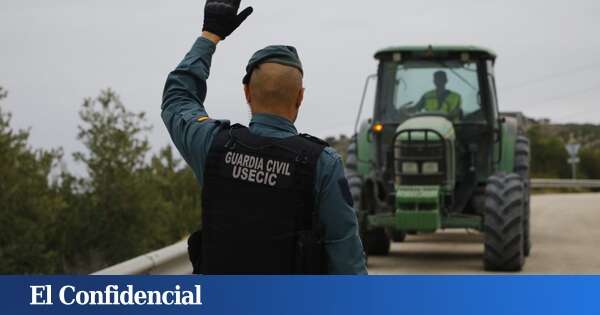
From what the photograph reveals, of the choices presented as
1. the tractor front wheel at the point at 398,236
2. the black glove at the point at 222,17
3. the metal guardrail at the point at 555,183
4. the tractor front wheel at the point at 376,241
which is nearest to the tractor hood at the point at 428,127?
the tractor front wheel at the point at 376,241

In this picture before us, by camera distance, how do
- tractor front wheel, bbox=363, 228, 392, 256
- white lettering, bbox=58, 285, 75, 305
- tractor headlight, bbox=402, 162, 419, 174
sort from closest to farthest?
white lettering, bbox=58, 285, 75, 305, tractor headlight, bbox=402, 162, 419, 174, tractor front wheel, bbox=363, 228, 392, 256

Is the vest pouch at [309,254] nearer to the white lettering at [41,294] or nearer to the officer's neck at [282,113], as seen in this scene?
the officer's neck at [282,113]

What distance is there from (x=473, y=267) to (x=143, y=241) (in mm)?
7497

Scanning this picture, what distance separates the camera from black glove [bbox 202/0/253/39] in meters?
4.82

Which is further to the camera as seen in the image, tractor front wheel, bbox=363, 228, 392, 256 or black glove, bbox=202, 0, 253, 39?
tractor front wheel, bbox=363, 228, 392, 256

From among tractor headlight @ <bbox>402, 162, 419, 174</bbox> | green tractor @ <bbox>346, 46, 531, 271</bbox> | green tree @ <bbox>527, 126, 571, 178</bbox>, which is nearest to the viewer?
green tractor @ <bbox>346, 46, 531, 271</bbox>

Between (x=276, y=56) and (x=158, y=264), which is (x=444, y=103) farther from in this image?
(x=276, y=56)

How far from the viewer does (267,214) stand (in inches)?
174

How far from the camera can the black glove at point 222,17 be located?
4.82 meters

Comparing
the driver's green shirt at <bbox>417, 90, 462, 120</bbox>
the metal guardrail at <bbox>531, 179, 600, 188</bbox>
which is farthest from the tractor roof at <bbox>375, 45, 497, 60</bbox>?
the metal guardrail at <bbox>531, 179, 600, 188</bbox>

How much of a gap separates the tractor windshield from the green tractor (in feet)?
0.04

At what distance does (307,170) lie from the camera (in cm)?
443

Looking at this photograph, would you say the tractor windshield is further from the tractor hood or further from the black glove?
the black glove

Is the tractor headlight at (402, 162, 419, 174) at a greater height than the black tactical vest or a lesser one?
greater
